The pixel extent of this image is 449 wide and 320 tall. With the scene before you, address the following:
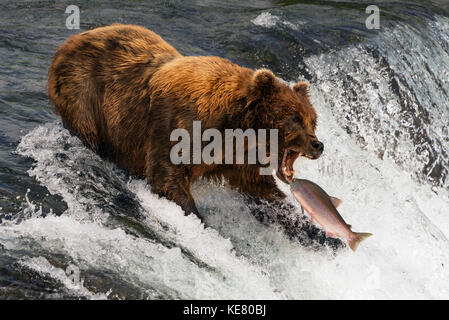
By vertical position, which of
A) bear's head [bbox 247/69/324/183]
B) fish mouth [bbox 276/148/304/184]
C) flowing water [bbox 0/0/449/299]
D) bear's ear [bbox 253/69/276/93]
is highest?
bear's ear [bbox 253/69/276/93]

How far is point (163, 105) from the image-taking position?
504 cm

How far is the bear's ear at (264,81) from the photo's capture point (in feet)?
15.0

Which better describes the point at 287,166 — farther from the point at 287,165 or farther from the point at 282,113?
the point at 282,113

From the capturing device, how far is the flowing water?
414 centimetres

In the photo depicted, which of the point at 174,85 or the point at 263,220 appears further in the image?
the point at 263,220

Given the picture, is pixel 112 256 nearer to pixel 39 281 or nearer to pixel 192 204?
pixel 39 281

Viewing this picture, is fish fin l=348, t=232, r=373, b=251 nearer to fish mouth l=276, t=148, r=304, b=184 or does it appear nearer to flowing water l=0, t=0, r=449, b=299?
flowing water l=0, t=0, r=449, b=299

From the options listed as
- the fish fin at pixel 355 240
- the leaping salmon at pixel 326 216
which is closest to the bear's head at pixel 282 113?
the leaping salmon at pixel 326 216

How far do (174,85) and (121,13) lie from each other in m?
5.04

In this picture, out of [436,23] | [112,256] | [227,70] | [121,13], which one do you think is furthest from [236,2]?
[112,256]

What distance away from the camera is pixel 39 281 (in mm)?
3771

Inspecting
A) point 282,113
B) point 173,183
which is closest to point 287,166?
point 282,113

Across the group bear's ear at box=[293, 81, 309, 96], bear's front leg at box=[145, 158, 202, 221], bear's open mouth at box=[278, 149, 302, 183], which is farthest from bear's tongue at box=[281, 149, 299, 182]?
bear's front leg at box=[145, 158, 202, 221]

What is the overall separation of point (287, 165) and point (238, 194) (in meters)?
0.66
